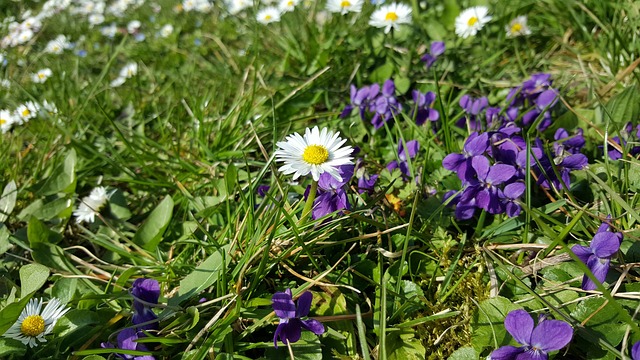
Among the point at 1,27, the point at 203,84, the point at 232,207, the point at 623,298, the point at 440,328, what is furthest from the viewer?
the point at 1,27

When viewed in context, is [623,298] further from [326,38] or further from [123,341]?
[326,38]

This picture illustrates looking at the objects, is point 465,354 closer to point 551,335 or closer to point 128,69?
point 551,335

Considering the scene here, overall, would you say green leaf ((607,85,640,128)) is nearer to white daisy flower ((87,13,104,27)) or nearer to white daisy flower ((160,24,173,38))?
white daisy flower ((160,24,173,38))

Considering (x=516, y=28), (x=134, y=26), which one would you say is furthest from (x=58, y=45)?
(x=516, y=28)

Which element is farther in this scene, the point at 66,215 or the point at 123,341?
the point at 66,215

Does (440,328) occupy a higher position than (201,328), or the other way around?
(201,328)

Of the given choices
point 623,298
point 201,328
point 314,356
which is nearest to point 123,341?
point 201,328

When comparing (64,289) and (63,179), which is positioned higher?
(63,179)
